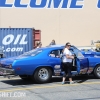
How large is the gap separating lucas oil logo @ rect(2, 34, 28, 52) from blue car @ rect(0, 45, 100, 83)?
243 inches

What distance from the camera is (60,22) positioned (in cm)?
2319

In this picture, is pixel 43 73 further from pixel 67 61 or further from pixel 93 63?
pixel 93 63

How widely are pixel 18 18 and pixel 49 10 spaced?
2.60 meters

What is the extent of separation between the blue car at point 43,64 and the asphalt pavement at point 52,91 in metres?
0.41

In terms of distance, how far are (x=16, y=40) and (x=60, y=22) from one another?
6792 mm

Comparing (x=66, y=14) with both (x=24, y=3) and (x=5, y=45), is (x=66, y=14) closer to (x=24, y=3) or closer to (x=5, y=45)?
(x=24, y=3)

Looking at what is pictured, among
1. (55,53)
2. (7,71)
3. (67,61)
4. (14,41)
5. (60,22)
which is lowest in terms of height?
(7,71)

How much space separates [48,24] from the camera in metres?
23.0

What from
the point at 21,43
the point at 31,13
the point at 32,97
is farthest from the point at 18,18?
the point at 32,97

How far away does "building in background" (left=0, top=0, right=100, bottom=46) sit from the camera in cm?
2244

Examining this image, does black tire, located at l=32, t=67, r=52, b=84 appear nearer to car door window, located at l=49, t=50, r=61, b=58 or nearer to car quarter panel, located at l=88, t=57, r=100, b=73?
car door window, located at l=49, t=50, r=61, b=58

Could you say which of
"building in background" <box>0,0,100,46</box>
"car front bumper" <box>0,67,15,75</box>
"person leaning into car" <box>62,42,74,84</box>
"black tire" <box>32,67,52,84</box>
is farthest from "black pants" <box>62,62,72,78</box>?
"building in background" <box>0,0,100,46</box>

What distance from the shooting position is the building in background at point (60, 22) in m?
Result: 22.4

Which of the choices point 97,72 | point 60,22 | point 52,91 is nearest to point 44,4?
point 60,22
